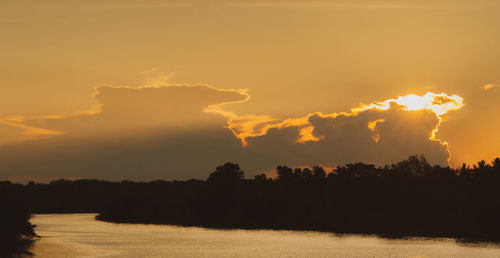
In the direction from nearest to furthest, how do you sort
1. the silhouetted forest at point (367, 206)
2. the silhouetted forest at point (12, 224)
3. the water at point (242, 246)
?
the silhouetted forest at point (12, 224), the water at point (242, 246), the silhouetted forest at point (367, 206)

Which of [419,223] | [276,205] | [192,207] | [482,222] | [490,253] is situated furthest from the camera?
[192,207]

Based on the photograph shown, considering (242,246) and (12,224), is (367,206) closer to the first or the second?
(242,246)

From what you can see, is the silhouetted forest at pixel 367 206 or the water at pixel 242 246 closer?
the water at pixel 242 246

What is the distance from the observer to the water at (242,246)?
316ft

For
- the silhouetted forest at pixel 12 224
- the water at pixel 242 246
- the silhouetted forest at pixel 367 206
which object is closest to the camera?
the silhouetted forest at pixel 12 224

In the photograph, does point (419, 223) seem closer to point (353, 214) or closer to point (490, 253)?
point (353, 214)

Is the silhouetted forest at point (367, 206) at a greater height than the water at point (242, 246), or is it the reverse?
the silhouetted forest at point (367, 206)

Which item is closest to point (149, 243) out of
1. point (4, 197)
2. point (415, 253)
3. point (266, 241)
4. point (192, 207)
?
point (266, 241)

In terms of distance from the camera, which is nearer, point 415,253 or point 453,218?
point 415,253

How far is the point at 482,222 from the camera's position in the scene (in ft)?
410

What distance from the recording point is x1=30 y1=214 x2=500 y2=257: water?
3794 inches

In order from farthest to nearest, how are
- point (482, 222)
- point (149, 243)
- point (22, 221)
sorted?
1. point (482, 222)
2. point (149, 243)
3. point (22, 221)

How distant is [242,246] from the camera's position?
363 ft

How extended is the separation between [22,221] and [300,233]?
2242 inches
